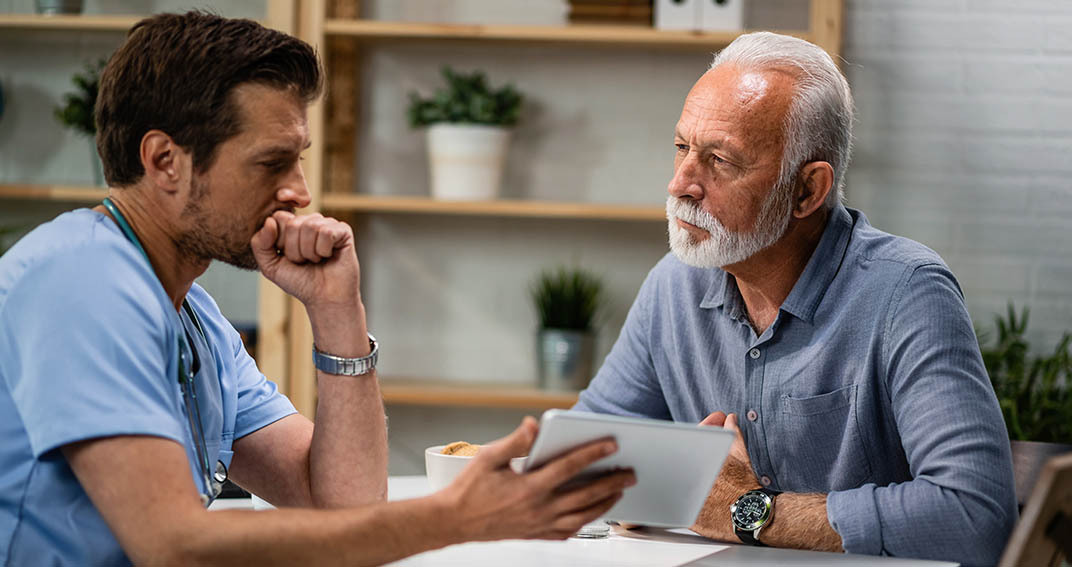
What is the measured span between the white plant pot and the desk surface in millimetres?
→ 1716

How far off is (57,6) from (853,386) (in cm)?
257

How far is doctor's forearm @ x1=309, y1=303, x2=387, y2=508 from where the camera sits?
1.49m

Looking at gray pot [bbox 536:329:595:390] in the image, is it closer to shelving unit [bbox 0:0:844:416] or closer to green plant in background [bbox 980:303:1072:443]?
shelving unit [bbox 0:0:844:416]

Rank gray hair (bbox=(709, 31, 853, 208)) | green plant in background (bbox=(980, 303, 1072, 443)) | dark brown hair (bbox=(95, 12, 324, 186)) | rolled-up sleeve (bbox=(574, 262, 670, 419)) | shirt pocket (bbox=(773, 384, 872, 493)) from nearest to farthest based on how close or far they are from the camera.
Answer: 1. dark brown hair (bbox=(95, 12, 324, 186))
2. shirt pocket (bbox=(773, 384, 872, 493))
3. gray hair (bbox=(709, 31, 853, 208))
4. rolled-up sleeve (bbox=(574, 262, 670, 419))
5. green plant in background (bbox=(980, 303, 1072, 443))

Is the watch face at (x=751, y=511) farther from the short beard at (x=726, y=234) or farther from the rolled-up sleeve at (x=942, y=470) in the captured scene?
the short beard at (x=726, y=234)

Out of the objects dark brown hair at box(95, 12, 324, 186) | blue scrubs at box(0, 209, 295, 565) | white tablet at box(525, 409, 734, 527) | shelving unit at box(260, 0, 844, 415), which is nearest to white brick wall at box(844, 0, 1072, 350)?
shelving unit at box(260, 0, 844, 415)

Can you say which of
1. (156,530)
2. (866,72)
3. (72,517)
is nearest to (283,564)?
(156,530)

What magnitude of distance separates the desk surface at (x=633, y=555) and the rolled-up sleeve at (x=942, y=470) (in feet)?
0.15

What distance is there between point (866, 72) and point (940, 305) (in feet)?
5.95

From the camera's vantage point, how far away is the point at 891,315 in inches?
64.4

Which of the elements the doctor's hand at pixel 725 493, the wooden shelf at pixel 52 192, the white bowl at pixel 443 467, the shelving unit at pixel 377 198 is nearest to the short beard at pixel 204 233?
the white bowl at pixel 443 467

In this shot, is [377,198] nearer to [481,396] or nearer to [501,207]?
[501,207]

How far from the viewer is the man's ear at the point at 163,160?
1.25m

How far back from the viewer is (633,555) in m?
1.38
